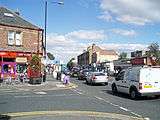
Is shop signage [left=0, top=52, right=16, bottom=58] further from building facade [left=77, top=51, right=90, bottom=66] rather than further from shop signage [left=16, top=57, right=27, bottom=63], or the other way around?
building facade [left=77, top=51, right=90, bottom=66]

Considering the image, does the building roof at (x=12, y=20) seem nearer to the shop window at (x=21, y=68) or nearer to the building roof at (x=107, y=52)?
the shop window at (x=21, y=68)

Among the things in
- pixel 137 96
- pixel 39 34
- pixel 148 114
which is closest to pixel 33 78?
pixel 39 34

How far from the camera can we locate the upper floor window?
140 feet

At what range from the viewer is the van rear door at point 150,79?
20.7 m

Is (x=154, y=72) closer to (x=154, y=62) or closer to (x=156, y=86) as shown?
(x=156, y=86)

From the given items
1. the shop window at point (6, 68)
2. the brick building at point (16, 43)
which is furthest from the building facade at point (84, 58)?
the shop window at point (6, 68)

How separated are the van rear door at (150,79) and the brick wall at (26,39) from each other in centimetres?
2464

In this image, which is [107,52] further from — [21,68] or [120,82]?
[120,82]

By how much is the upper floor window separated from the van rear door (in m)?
25.0

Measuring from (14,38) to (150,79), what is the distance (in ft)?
82.7

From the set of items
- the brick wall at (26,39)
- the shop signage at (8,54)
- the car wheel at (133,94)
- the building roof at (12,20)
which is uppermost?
the building roof at (12,20)

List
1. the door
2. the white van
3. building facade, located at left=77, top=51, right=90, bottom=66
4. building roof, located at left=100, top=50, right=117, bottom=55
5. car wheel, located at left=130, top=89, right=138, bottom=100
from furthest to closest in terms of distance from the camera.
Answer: building facade, located at left=77, top=51, right=90, bottom=66
building roof, located at left=100, top=50, right=117, bottom=55
the door
car wheel, located at left=130, top=89, right=138, bottom=100
the white van

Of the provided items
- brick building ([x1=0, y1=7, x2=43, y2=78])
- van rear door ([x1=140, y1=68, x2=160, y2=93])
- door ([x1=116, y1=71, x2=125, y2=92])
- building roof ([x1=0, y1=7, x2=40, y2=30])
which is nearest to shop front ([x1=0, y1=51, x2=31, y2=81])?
brick building ([x1=0, y1=7, x2=43, y2=78])

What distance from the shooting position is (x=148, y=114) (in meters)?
14.4
